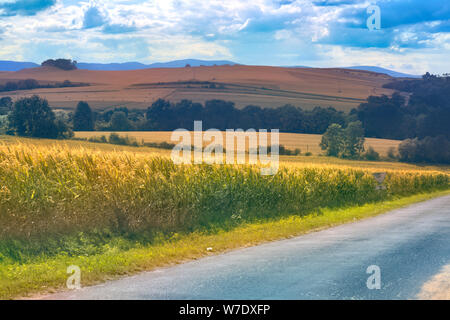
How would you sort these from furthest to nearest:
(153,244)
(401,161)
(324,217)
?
(401,161)
(324,217)
(153,244)

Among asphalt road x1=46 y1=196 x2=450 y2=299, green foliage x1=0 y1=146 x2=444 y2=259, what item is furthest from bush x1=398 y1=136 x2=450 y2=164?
asphalt road x1=46 y1=196 x2=450 y2=299

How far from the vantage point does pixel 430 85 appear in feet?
369

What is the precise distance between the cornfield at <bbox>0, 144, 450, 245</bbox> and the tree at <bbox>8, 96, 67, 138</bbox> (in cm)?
5113

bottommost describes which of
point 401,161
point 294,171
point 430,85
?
point 401,161

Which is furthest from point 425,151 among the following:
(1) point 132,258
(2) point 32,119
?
(1) point 132,258

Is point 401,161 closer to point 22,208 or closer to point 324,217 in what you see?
point 324,217

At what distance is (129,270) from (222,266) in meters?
1.91

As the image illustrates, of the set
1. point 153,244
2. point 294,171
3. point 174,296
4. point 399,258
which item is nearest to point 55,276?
point 174,296

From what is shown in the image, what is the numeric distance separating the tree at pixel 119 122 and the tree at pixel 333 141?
35981mm

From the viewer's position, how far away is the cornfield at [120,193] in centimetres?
1273

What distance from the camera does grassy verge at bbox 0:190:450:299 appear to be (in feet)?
30.7

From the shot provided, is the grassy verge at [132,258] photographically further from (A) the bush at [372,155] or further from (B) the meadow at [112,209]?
(A) the bush at [372,155]

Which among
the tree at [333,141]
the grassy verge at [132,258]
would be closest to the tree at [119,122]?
the tree at [333,141]

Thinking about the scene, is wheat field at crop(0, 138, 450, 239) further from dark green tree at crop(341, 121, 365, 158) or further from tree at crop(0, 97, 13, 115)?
tree at crop(0, 97, 13, 115)
